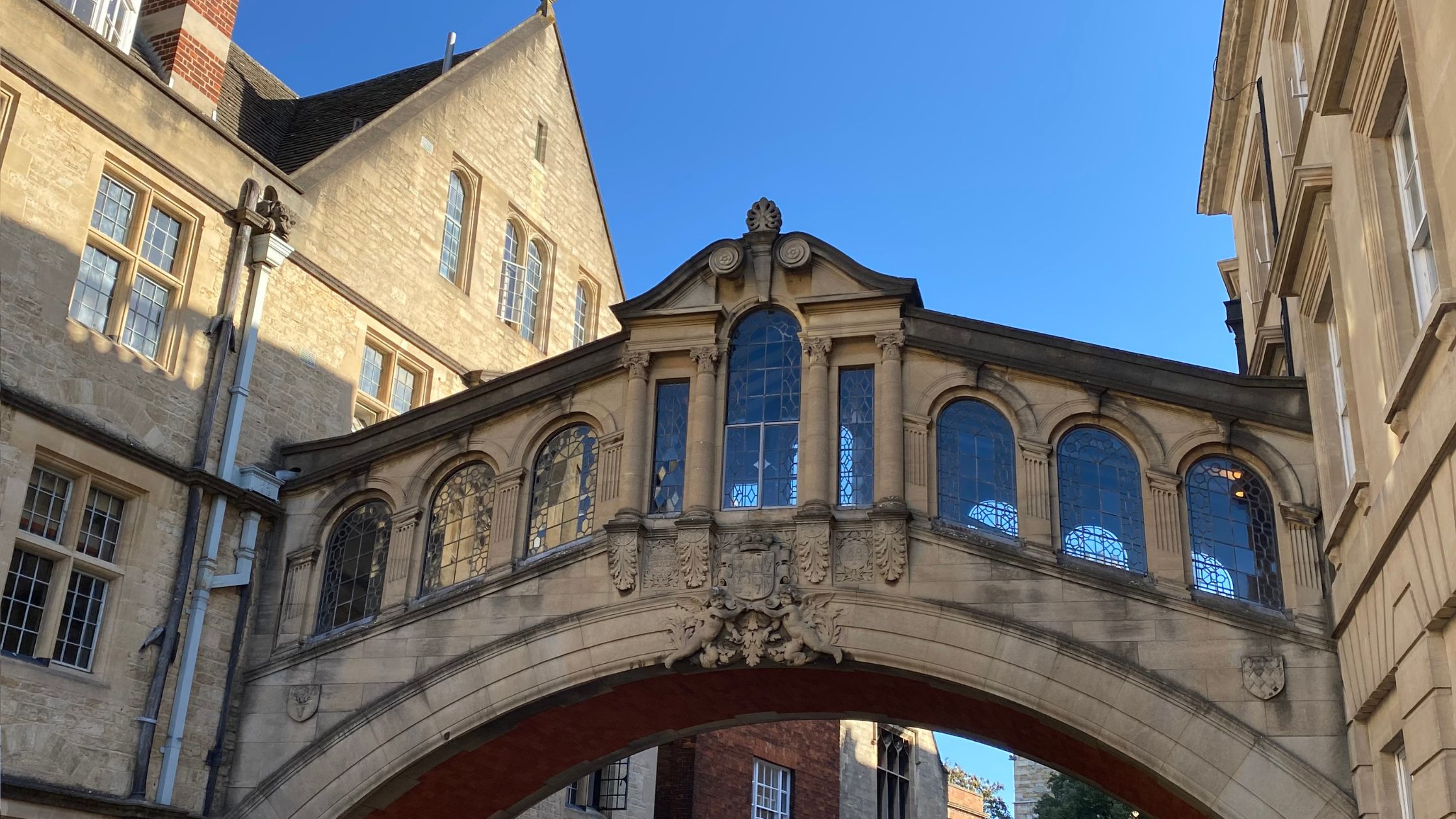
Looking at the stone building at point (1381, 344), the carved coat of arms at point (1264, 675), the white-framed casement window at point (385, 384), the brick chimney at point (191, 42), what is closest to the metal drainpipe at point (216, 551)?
the white-framed casement window at point (385, 384)

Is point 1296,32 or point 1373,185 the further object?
point 1296,32

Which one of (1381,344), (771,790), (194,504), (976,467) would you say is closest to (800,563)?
(976,467)

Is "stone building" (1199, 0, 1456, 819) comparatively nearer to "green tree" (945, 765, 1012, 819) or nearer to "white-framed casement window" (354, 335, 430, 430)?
"white-framed casement window" (354, 335, 430, 430)

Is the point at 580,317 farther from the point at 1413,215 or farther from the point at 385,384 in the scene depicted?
the point at 1413,215

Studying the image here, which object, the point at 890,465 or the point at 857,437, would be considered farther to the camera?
the point at 857,437

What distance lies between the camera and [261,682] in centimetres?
1603

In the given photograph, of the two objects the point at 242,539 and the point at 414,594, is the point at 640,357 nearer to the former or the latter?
the point at 414,594

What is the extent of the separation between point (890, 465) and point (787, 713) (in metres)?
3.82

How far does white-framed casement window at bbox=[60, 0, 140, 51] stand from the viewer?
16.5 metres

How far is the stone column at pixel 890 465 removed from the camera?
1407cm

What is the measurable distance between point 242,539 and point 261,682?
1.62 meters

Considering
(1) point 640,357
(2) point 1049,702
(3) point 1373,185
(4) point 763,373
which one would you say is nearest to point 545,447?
(1) point 640,357

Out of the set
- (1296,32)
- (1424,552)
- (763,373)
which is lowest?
(1424,552)

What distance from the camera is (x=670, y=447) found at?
1548 centimetres
